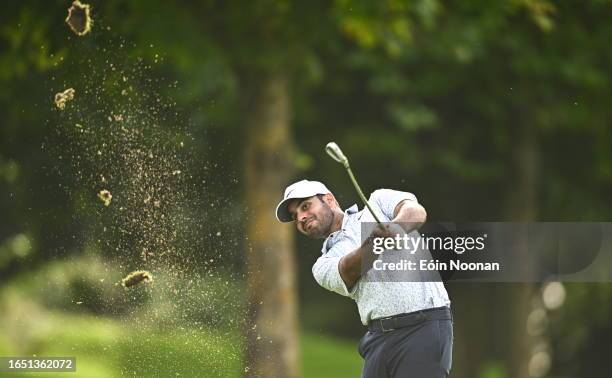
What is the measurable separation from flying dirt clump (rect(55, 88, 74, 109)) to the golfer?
12.4 ft

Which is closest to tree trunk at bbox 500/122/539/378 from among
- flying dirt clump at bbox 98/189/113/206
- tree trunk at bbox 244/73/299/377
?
tree trunk at bbox 244/73/299/377

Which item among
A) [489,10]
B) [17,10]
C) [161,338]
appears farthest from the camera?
[489,10]

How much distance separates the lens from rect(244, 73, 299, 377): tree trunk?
1015 cm

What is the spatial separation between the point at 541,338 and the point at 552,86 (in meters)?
6.03

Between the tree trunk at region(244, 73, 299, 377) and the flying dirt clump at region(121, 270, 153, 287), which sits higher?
the tree trunk at region(244, 73, 299, 377)

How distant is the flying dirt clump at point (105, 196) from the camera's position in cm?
725

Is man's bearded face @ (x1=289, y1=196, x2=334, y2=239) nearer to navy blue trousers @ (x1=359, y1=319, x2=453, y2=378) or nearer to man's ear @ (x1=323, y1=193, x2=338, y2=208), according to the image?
man's ear @ (x1=323, y1=193, x2=338, y2=208)

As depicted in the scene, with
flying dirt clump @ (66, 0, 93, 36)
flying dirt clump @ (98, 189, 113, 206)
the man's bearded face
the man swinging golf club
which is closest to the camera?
the man swinging golf club

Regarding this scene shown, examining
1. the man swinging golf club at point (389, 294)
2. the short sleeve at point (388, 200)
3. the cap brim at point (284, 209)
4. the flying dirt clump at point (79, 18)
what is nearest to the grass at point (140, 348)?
the cap brim at point (284, 209)

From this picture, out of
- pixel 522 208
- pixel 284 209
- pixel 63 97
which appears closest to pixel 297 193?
pixel 284 209

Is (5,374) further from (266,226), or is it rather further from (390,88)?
(390,88)

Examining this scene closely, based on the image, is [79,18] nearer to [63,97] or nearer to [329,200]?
[63,97]

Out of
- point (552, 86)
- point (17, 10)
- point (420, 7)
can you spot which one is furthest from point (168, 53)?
point (552, 86)

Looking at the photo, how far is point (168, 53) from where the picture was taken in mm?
10422
